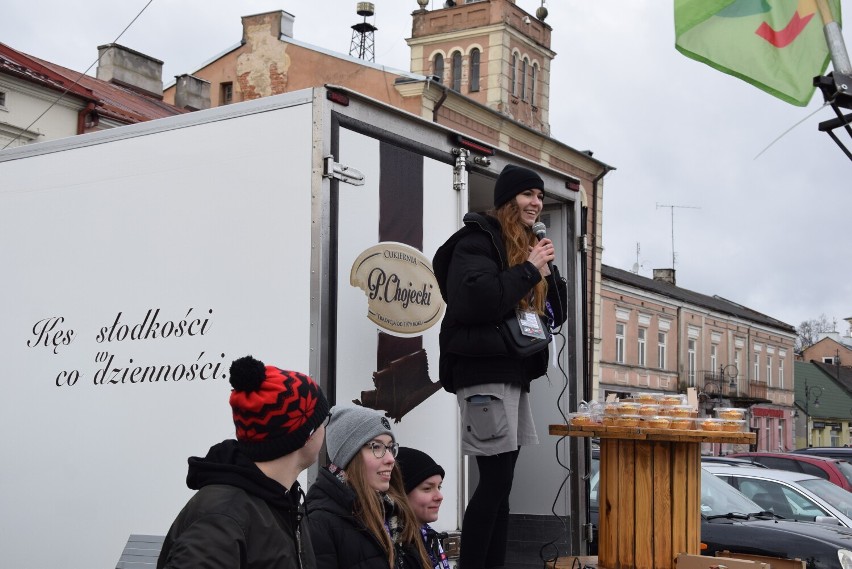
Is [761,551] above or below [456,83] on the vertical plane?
below

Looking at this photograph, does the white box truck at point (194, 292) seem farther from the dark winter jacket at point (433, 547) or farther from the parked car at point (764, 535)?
the parked car at point (764, 535)

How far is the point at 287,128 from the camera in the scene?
17.8ft

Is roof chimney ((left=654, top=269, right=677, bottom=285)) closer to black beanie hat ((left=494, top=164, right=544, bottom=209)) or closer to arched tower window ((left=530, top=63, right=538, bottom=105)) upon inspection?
arched tower window ((left=530, top=63, right=538, bottom=105))

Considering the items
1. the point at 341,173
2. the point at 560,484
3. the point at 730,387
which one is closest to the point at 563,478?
the point at 560,484

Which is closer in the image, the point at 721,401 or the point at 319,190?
the point at 319,190

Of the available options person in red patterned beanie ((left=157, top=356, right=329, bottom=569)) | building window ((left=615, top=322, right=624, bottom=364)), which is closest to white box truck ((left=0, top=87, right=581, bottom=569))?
person in red patterned beanie ((left=157, top=356, right=329, bottom=569))

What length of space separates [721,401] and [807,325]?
4685 cm

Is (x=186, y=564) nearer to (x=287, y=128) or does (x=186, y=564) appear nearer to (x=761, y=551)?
(x=287, y=128)

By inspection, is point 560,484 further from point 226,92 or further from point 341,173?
Answer: point 226,92

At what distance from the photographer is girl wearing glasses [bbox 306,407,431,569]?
4168 mm

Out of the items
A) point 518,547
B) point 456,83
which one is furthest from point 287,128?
point 456,83

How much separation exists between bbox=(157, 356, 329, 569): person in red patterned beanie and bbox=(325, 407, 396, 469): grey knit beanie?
1185 mm

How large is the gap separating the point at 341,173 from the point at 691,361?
52247mm

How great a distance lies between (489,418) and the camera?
531 cm
